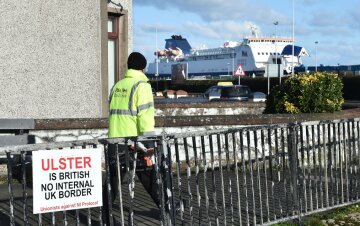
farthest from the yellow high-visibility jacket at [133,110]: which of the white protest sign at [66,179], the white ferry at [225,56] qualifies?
the white ferry at [225,56]

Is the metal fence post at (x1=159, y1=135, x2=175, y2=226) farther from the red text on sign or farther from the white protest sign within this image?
the red text on sign

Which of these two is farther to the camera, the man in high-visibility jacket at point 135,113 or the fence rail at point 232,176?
the man in high-visibility jacket at point 135,113

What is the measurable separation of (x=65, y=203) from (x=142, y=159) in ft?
3.25

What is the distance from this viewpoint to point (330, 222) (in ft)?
24.5

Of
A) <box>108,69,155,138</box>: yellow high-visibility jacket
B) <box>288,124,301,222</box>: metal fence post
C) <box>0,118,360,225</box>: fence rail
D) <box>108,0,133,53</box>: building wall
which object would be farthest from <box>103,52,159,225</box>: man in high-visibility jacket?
<box>108,0,133,53</box>: building wall

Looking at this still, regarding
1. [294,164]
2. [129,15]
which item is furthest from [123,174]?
[129,15]

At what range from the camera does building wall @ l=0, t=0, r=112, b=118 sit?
35.1 ft

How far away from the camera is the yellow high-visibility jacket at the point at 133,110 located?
21.3 ft

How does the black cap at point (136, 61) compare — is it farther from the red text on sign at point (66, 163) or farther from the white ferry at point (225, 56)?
the white ferry at point (225, 56)

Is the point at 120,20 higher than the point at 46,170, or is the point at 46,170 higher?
the point at 120,20

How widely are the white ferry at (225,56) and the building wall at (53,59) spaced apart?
79.2m

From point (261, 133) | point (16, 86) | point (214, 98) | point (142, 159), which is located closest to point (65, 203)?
point (142, 159)

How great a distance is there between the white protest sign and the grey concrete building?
540 cm

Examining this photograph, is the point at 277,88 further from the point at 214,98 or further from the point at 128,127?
the point at 214,98
